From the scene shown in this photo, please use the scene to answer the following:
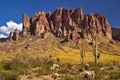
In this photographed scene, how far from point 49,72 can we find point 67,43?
166245mm

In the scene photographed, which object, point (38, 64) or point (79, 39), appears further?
point (79, 39)

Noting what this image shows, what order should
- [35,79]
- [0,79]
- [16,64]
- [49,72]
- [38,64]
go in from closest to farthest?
[0,79] < [35,79] < [49,72] < [16,64] < [38,64]

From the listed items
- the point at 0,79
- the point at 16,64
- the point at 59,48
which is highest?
the point at 59,48

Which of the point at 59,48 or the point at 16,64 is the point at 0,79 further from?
the point at 59,48

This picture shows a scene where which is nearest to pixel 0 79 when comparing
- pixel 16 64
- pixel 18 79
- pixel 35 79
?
pixel 18 79

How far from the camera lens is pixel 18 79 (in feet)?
80.4

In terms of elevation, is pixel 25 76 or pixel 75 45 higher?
pixel 75 45

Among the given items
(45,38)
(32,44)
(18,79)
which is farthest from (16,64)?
(45,38)

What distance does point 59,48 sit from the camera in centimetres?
17888

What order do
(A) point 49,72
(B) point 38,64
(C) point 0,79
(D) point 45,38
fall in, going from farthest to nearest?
(D) point 45,38 → (B) point 38,64 → (A) point 49,72 → (C) point 0,79

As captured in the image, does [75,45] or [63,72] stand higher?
[75,45]

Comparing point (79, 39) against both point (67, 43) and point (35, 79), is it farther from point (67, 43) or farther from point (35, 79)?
point (35, 79)

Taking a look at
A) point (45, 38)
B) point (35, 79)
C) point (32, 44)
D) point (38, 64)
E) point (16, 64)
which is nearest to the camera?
point (35, 79)

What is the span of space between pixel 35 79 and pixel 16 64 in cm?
855
